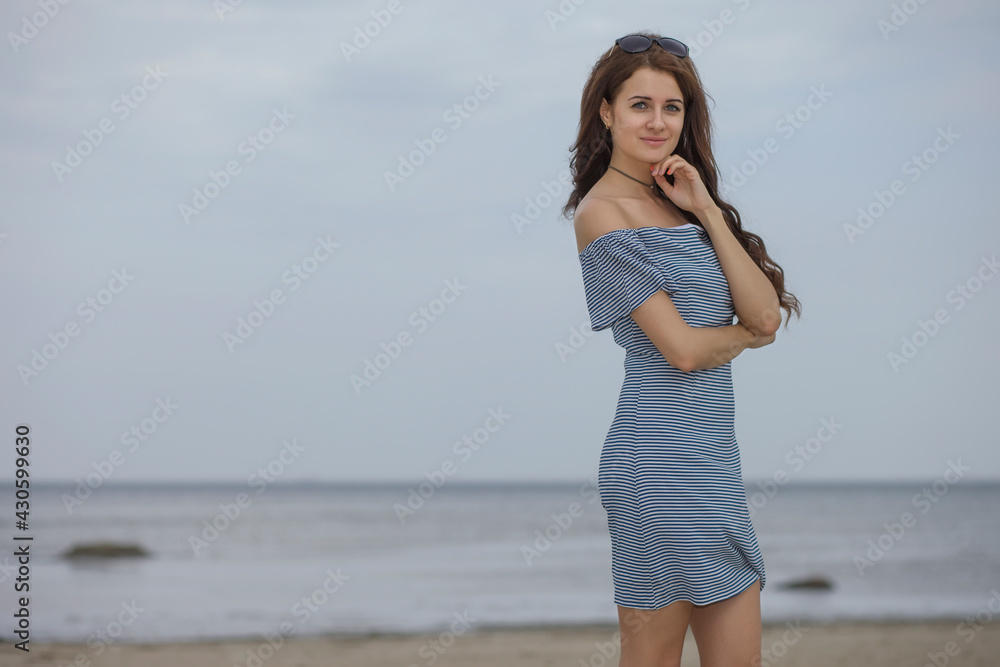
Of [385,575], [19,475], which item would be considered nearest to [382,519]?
[385,575]

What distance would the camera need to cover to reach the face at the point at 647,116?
2326 mm

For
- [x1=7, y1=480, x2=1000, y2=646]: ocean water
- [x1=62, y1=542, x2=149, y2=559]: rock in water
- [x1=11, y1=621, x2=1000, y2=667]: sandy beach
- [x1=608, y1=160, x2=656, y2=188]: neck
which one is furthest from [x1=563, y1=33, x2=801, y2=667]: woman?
[x1=62, y1=542, x2=149, y2=559]: rock in water

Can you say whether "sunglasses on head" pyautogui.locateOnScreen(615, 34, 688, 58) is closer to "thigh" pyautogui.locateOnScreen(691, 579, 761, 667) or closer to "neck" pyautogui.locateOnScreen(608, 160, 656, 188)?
"neck" pyautogui.locateOnScreen(608, 160, 656, 188)

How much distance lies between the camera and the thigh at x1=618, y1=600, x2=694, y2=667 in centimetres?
212

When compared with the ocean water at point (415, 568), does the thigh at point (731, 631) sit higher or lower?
higher

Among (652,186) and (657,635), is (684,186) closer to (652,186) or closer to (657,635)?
(652,186)

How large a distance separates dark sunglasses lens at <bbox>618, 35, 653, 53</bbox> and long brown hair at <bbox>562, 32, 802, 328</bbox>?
1 centimetres

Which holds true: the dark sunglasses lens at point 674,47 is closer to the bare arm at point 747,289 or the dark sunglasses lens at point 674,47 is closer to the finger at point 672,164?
the finger at point 672,164

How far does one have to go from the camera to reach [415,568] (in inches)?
549

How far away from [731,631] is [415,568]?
12.3m

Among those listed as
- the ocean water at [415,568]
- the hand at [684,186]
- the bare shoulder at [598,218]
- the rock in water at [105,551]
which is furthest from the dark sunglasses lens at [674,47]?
the rock in water at [105,551]

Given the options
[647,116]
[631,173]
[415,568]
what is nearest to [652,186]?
[631,173]

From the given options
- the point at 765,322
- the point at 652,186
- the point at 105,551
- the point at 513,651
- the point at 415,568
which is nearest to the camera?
the point at 765,322

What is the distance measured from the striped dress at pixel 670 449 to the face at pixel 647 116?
222mm
